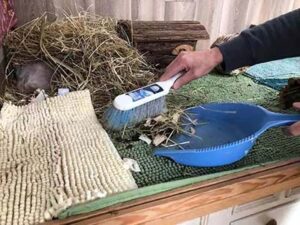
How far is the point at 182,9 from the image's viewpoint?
41.3 inches

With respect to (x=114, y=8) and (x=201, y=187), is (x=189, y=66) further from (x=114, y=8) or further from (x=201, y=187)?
(x=114, y=8)

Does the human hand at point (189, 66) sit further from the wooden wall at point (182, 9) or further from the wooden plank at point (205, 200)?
the wooden wall at point (182, 9)

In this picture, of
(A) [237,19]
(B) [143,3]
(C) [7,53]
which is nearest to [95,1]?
(B) [143,3]

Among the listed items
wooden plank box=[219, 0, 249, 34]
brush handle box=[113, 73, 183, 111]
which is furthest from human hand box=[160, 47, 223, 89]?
wooden plank box=[219, 0, 249, 34]

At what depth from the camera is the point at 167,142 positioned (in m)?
0.53

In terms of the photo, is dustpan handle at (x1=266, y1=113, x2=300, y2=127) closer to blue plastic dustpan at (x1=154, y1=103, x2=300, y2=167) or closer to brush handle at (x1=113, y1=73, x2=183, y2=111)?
blue plastic dustpan at (x1=154, y1=103, x2=300, y2=167)

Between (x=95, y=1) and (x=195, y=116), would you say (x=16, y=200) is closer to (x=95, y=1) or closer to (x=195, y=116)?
(x=195, y=116)

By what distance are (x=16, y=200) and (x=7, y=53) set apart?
460 millimetres

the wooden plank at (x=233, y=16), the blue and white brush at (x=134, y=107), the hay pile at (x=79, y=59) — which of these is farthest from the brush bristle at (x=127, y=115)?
the wooden plank at (x=233, y=16)

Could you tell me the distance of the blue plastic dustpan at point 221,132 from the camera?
0.48m

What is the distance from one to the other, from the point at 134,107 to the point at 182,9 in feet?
2.05

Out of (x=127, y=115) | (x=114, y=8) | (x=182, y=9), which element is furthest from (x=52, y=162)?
(x=182, y=9)

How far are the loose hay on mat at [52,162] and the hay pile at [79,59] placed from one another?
0.10 meters

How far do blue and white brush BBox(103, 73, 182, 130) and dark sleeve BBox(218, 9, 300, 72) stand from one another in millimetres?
178
